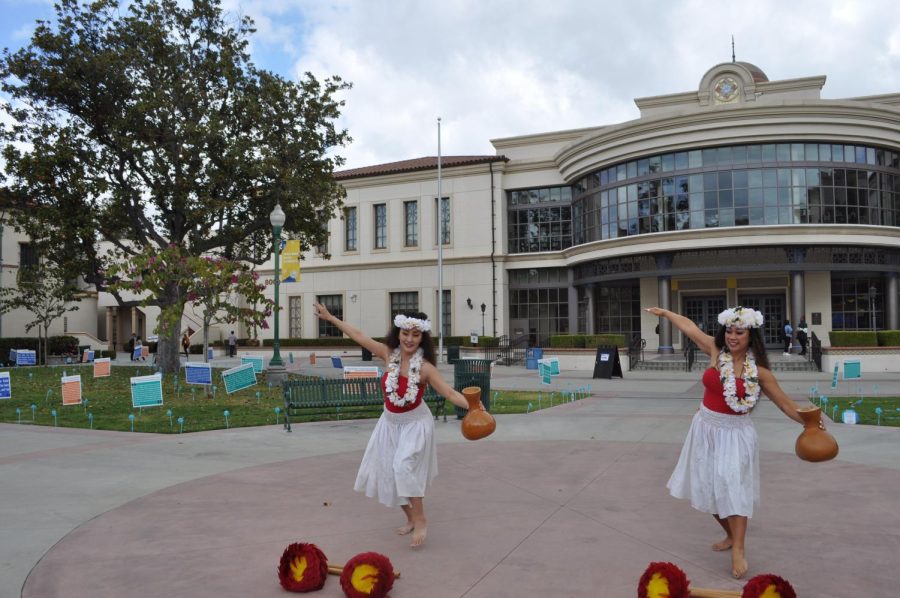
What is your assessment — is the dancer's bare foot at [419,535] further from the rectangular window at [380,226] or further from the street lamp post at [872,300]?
the rectangular window at [380,226]

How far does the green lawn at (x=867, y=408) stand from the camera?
1234 cm

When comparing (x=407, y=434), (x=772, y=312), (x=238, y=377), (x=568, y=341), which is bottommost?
(x=238, y=377)

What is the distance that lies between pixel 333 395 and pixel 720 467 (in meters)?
8.58

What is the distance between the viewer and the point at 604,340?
28.9 meters

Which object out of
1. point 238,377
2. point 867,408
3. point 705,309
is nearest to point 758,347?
point 867,408

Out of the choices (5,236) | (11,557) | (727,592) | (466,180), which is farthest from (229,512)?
(5,236)

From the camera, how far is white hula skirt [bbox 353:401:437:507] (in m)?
5.32

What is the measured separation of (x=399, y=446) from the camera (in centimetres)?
543

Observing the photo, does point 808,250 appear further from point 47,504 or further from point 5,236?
point 5,236

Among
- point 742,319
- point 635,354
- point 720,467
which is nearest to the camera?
point 720,467

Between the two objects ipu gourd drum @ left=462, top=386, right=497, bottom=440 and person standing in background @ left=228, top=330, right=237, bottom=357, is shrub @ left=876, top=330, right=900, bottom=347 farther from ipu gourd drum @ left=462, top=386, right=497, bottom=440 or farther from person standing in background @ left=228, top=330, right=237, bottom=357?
person standing in background @ left=228, top=330, right=237, bottom=357

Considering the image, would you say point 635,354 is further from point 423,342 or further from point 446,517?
point 423,342

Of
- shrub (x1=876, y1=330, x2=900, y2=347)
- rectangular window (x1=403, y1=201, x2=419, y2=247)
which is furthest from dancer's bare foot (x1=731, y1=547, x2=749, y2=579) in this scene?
rectangular window (x1=403, y1=201, x2=419, y2=247)

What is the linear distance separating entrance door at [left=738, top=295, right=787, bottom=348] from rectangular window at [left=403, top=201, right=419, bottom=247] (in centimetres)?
1883
